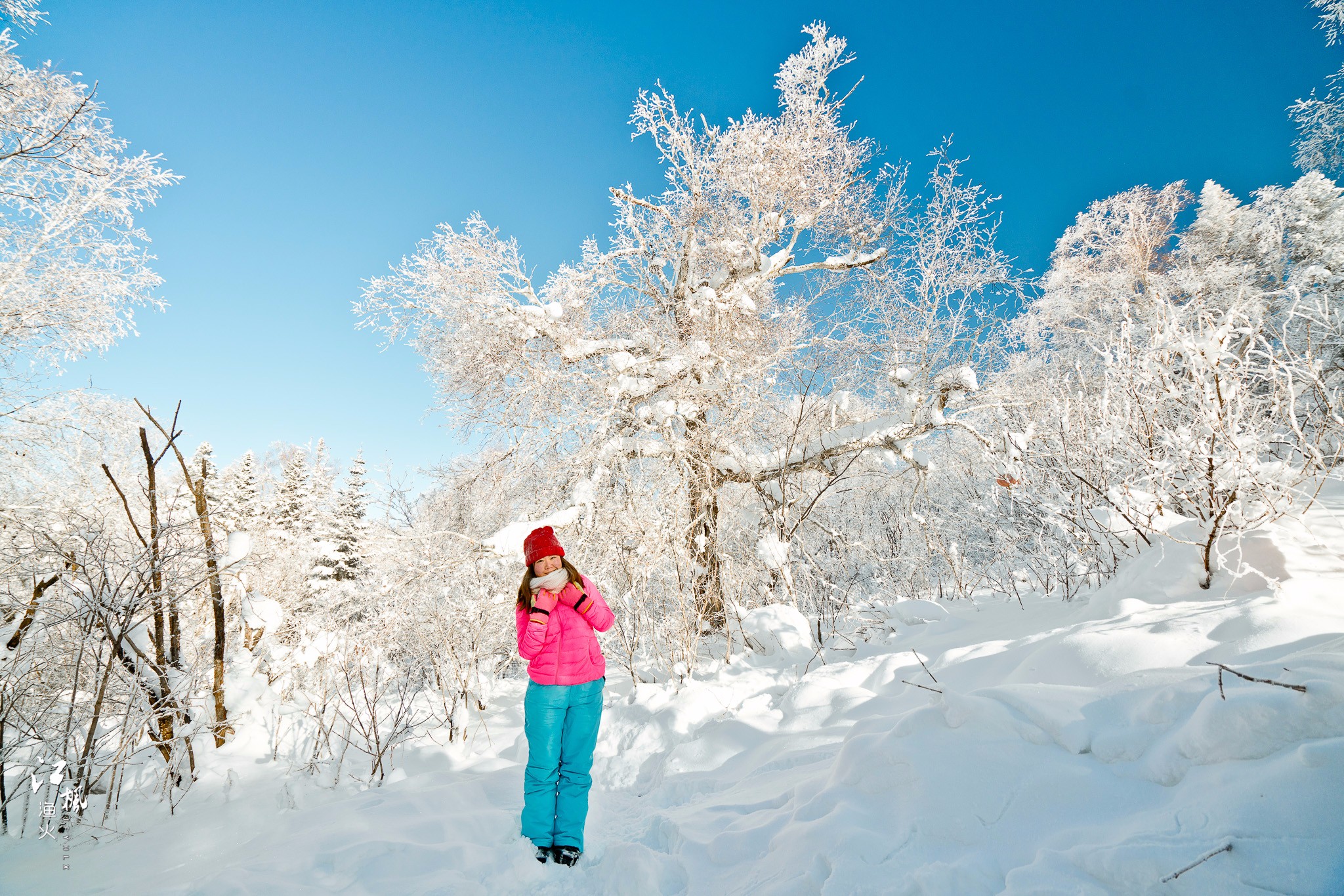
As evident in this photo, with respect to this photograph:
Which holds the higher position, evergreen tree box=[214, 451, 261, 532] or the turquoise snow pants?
evergreen tree box=[214, 451, 261, 532]

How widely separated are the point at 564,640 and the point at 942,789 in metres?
1.69

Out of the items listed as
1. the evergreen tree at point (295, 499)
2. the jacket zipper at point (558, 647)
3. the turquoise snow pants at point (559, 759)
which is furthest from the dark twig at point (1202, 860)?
the evergreen tree at point (295, 499)

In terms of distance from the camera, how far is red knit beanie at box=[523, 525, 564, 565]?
8.80 feet

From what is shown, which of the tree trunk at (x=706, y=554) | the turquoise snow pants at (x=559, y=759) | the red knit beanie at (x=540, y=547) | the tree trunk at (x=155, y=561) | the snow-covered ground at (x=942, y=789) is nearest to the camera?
the snow-covered ground at (x=942, y=789)

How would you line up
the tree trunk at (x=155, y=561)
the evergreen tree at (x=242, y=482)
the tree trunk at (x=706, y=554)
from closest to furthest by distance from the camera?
the tree trunk at (x=155, y=561) → the tree trunk at (x=706, y=554) → the evergreen tree at (x=242, y=482)

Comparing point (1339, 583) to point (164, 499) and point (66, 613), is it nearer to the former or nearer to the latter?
point (66, 613)

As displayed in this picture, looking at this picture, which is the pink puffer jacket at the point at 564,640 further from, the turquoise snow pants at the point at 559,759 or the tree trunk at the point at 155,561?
the tree trunk at the point at 155,561

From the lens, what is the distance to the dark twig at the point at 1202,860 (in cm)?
116

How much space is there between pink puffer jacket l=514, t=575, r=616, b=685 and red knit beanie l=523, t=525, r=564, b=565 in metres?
0.19

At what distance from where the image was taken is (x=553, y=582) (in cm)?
260

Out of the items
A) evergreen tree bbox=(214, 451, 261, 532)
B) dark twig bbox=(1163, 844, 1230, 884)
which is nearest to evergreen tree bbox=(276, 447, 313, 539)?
evergreen tree bbox=(214, 451, 261, 532)

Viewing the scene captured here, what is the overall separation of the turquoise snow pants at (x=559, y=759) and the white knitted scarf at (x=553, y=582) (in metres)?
0.47

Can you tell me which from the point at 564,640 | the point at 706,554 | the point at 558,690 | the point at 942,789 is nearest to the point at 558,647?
the point at 564,640

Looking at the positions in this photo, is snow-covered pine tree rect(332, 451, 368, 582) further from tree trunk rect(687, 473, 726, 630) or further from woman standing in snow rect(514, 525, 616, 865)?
woman standing in snow rect(514, 525, 616, 865)
